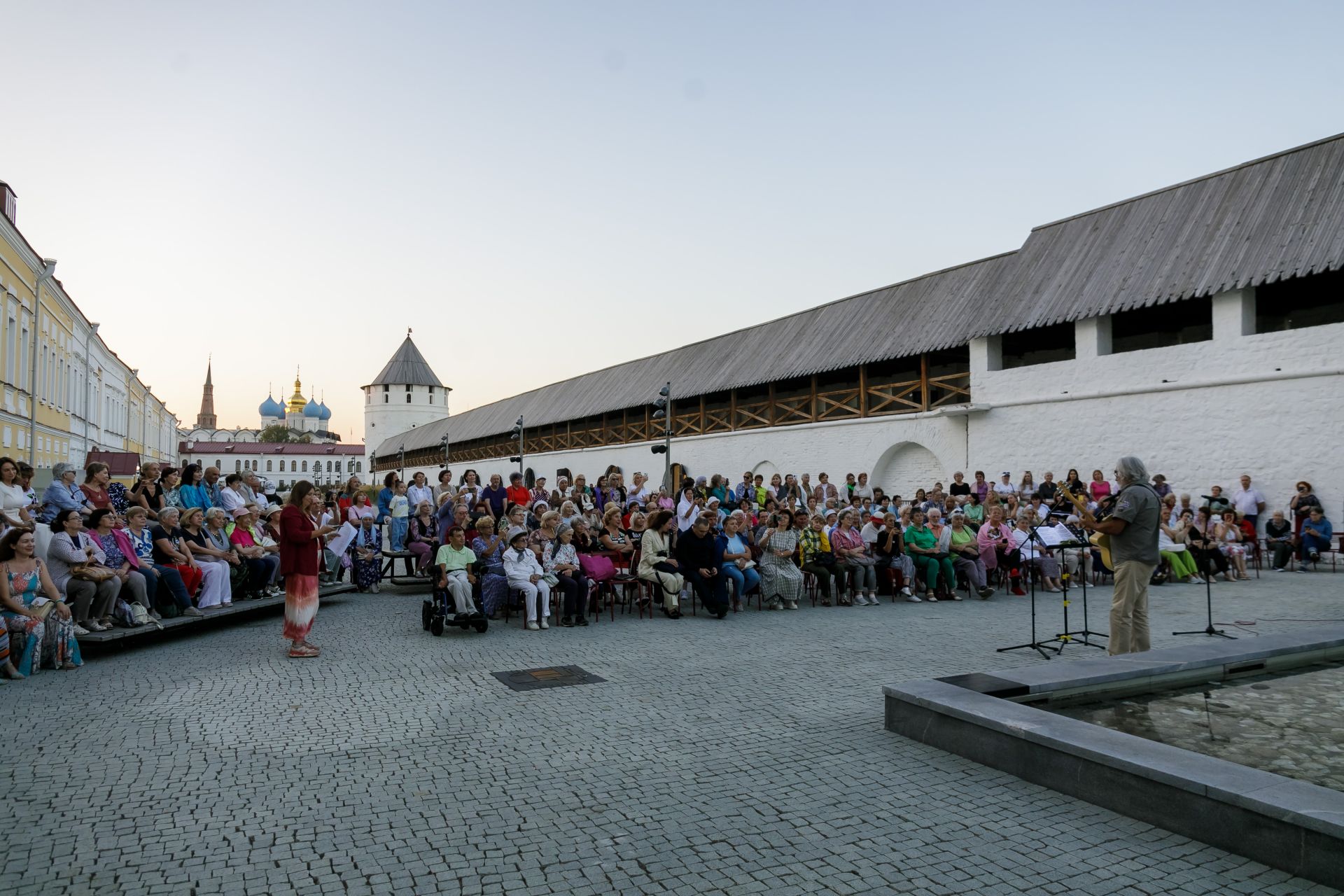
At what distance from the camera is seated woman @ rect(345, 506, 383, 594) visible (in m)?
13.2

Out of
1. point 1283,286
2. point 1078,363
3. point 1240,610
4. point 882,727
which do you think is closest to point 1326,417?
point 1283,286

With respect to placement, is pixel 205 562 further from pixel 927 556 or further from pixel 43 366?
pixel 43 366

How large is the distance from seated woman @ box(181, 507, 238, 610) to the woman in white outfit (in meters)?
3.39

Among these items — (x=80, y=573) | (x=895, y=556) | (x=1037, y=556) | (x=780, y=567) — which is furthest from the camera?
(x=1037, y=556)

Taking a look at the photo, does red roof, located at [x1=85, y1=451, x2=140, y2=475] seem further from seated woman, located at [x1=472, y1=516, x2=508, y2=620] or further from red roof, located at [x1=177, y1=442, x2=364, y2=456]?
red roof, located at [x1=177, y1=442, x2=364, y2=456]

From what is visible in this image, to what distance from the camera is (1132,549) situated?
674 cm

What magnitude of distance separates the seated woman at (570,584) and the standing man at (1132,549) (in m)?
5.63

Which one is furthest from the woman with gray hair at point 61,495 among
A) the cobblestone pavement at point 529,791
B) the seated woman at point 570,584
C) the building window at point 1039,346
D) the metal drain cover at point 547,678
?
the building window at point 1039,346

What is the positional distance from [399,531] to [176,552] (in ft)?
15.2

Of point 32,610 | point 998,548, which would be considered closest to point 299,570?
point 32,610

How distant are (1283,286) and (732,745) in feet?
54.2

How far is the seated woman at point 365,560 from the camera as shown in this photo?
13.2m

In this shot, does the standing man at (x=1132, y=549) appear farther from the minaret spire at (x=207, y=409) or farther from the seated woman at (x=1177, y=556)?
the minaret spire at (x=207, y=409)

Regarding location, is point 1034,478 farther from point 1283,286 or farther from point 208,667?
point 208,667
